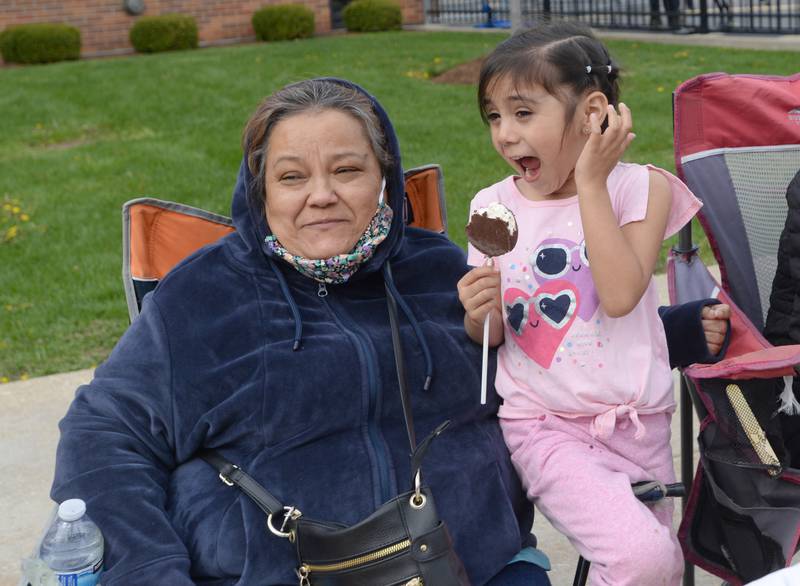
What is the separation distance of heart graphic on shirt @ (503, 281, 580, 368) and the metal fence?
892 cm

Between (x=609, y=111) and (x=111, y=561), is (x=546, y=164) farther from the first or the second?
(x=111, y=561)

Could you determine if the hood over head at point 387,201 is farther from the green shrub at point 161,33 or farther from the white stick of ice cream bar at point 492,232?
the green shrub at point 161,33

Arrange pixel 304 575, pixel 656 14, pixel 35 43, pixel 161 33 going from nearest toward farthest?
pixel 304 575 < pixel 656 14 < pixel 35 43 < pixel 161 33

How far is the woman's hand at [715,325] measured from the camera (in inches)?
103

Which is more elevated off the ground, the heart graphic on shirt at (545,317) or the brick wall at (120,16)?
the brick wall at (120,16)

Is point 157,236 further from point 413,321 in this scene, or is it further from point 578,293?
point 578,293

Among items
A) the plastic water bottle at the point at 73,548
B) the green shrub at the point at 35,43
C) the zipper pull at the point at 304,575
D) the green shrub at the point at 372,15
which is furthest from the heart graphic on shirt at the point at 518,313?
the green shrub at the point at 372,15

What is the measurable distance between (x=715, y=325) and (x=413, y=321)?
72 centimetres

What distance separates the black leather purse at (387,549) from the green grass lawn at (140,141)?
8.57 ft

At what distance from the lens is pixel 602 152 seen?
2.25 meters

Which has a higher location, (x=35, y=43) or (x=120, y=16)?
(x=120, y=16)

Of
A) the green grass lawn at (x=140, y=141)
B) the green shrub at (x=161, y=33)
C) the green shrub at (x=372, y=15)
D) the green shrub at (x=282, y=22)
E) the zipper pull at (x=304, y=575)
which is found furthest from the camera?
the green shrub at (x=372, y=15)

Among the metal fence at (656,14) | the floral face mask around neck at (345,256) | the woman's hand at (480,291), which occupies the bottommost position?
the woman's hand at (480,291)

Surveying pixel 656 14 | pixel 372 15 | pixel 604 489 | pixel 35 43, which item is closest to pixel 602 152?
pixel 604 489
